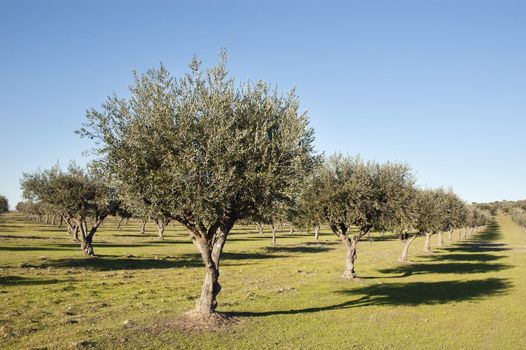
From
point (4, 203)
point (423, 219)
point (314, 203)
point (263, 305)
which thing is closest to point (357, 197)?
point (314, 203)

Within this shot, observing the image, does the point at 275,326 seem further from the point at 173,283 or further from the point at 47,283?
the point at 47,283

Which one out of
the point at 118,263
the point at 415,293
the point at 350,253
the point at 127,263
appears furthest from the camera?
the point at 127,263

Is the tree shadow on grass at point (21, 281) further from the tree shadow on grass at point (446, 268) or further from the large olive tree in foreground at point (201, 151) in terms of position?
the tree shadow on grass at point (446, 268)

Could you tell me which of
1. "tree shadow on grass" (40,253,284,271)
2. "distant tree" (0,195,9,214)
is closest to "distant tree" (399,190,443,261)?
"tree shadow on grass" (40,253,284,271)

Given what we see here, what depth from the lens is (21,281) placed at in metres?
35.8

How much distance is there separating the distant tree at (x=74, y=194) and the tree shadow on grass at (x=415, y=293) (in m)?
36.6

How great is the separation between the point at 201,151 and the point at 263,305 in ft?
→ 42.9

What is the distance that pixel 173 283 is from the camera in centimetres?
3784

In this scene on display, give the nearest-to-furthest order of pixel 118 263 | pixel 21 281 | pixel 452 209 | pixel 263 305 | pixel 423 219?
pixel 263 305 < pixel 21 281 < pixel 118 263 < pixel 423 219 < pixel 452 209

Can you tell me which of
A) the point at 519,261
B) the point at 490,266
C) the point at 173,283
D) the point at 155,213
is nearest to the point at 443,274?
the point at 490,266

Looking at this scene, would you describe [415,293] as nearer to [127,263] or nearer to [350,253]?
[350,253]

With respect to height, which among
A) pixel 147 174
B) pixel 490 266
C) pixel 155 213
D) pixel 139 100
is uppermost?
pixel 139 100

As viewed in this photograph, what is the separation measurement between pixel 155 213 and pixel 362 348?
1243cm

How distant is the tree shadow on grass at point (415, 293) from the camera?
1145 inches
